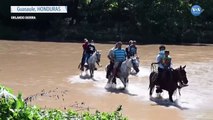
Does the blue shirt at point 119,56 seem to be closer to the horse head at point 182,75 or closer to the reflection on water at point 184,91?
the reflection on water at point 184,91

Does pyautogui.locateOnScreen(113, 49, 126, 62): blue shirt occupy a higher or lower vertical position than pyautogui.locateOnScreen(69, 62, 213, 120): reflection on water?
higher

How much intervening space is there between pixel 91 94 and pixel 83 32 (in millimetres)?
26041

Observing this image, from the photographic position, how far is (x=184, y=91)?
1775cm

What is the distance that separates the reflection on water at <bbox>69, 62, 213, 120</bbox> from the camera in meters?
14.7

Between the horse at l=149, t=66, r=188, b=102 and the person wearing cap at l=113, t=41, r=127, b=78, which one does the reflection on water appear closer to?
the horse at l=149, t=66, r=188, b=102

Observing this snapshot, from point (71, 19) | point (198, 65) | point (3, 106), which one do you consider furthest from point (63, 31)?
point (3, 106)

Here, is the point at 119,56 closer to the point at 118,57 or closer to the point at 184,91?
the point at 118,57

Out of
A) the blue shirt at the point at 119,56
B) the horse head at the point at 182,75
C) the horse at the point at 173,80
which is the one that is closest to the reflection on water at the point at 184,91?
the horse at the point at 173,80

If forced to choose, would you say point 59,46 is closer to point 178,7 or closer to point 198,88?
point 178,7

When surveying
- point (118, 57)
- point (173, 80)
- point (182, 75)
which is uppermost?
point (118, 57)

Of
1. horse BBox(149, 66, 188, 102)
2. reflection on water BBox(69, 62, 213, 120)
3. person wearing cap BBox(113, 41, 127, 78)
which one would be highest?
person wearing cap BBox(113, 41, 127, 78)

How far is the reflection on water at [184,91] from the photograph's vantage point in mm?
14672

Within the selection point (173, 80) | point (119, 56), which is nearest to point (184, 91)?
point (119, 56)

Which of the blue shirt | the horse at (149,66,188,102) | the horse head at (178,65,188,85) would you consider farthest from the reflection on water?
the blue shirt
